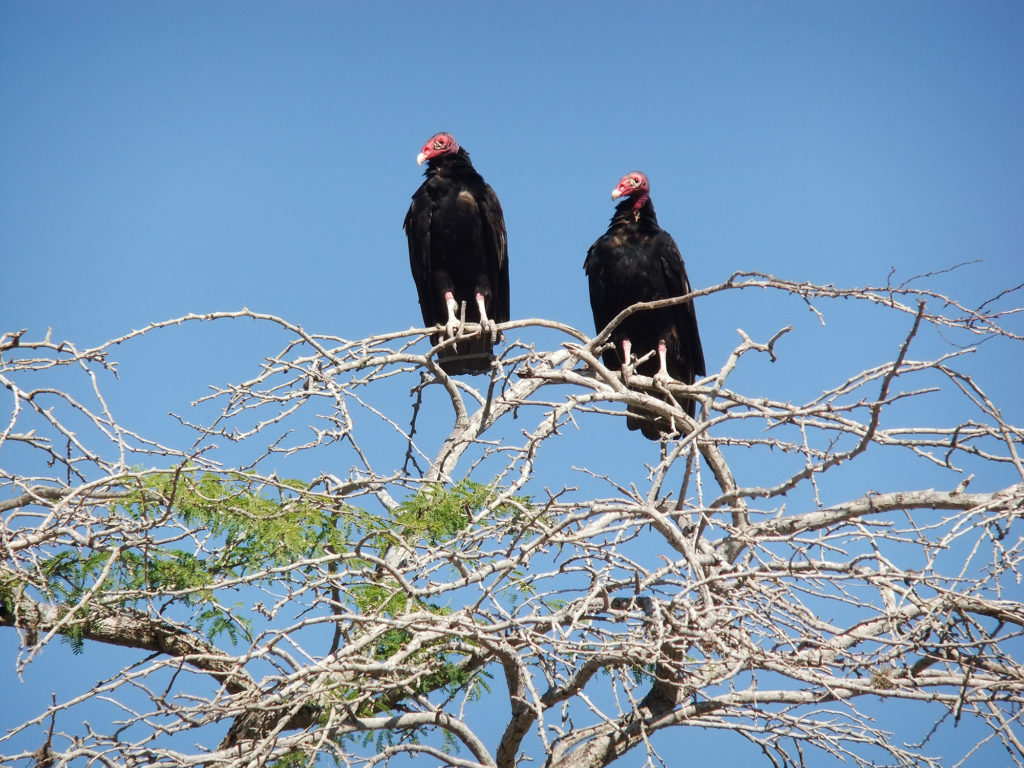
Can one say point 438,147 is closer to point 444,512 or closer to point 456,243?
point 456,243

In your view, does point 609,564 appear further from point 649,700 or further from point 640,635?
point 649,700

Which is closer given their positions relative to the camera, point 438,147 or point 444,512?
point 444,512

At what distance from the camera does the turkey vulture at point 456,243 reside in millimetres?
5281

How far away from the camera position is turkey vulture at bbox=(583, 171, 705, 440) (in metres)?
5.09

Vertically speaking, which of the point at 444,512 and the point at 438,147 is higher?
the point at 438,147

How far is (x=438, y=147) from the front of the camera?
5.58 meters

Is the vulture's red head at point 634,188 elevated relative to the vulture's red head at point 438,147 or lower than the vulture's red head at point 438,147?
lower

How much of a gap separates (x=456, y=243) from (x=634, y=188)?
982 mm

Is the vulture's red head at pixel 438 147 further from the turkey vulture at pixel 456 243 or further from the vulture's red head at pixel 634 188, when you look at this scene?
the vulture's red head at pixel 634 188

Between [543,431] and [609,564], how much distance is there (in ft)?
2.20

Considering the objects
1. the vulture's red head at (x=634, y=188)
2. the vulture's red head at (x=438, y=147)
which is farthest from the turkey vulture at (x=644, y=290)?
the vulture's red head at (x=438, y=147)

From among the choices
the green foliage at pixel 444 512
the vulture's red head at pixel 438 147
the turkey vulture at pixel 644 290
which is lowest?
the green foliage at pixel 444 512

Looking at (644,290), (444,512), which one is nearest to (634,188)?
(644,290)

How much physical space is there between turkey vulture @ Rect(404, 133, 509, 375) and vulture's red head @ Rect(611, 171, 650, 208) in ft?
2.06
